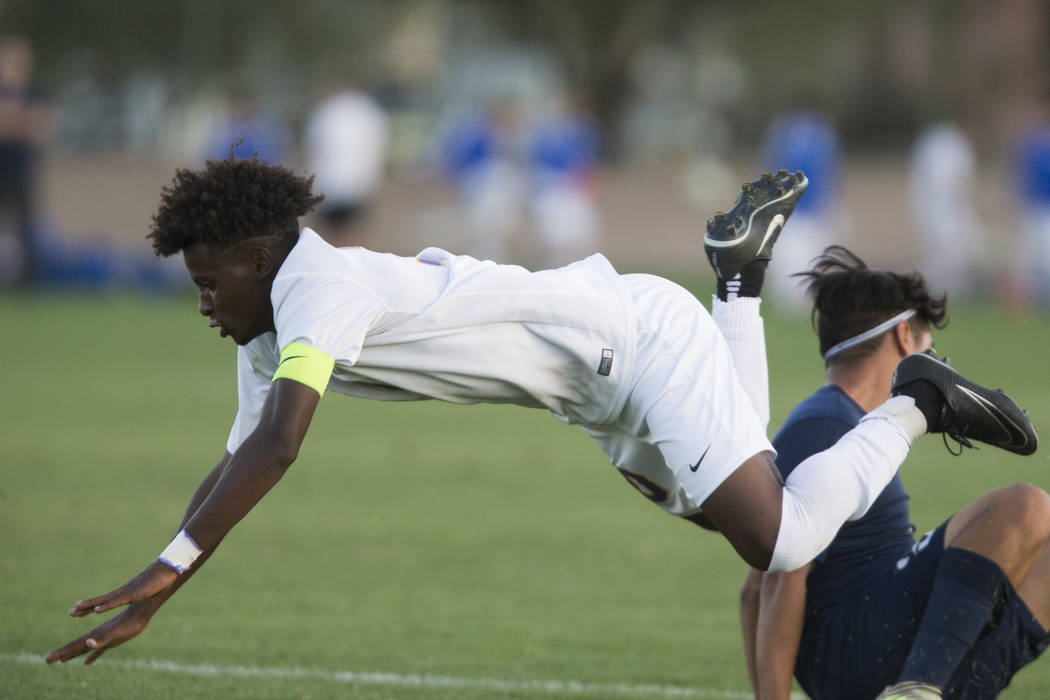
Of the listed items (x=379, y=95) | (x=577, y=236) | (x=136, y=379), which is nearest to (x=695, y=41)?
(x=379, y=95)

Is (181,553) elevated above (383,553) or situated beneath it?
elevated above

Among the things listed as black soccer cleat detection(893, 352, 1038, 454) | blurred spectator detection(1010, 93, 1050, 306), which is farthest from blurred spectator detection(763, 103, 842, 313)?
black soccer cleat detection(893, 352, 1038, 454)

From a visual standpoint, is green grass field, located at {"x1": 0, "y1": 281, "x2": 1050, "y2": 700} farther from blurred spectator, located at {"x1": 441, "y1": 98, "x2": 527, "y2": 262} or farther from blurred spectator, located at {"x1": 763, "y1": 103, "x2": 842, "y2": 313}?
blurred spectator, located at {"x1": 441, "y1": 98, "x2": 527, "y2": 262}

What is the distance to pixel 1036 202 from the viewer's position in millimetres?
19953

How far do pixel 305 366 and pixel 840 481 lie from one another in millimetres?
1700

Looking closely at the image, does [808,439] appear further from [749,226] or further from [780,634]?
[749,226]

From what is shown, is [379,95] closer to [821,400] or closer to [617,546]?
[617,546]

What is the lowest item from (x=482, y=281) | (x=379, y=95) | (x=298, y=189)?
(x=379, y=95)

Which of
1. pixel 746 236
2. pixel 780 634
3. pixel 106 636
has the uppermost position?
pixel 746 236

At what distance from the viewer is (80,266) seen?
22.0 m

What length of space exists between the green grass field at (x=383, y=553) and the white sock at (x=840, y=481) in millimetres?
1240

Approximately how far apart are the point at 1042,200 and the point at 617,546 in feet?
45.6

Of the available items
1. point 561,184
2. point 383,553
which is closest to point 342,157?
point 561,184

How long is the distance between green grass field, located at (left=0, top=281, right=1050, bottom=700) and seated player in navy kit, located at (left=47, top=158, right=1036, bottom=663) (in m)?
1.27
